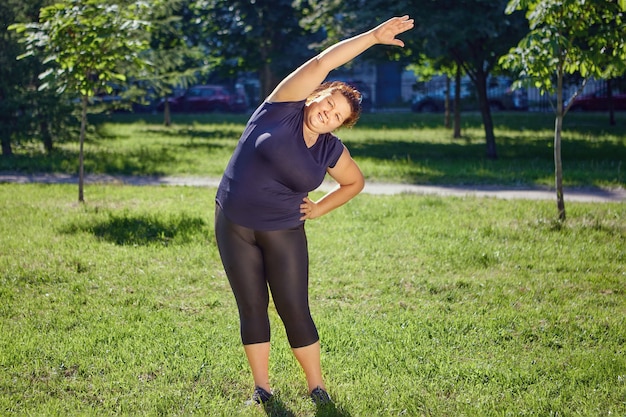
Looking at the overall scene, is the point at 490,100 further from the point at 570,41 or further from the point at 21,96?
the point at 570,41

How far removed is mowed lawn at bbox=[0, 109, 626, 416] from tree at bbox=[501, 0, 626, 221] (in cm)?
173

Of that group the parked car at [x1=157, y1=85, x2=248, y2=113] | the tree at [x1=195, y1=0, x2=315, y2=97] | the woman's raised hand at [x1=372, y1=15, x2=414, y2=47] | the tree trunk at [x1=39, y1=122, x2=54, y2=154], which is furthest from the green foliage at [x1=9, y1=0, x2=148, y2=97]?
the parked car at [x1=157, y1=85, x2=248, y2=113]

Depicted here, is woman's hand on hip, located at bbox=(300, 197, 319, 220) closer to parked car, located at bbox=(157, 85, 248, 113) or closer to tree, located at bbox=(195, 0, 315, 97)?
tree, located at bbox=(195, 0, 315, 97)

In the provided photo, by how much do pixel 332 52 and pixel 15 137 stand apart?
47.0ft

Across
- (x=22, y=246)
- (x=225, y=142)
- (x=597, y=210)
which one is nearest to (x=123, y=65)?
(x=225, y=142)

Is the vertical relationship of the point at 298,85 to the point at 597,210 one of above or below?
above

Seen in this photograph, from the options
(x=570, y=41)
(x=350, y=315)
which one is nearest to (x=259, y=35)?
(x=570, y=41)

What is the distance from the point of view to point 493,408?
14.8 feet

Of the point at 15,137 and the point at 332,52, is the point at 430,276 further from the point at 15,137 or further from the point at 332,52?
the point at 15,137

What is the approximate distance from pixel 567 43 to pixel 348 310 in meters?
4.73

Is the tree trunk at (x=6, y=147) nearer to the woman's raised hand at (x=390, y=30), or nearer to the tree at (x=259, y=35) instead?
the tree at (x=259, y=35)

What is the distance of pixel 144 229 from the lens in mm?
9219

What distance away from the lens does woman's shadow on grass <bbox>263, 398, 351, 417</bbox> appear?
14.4ft

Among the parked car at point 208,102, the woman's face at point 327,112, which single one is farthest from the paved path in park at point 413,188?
the parked car at point 208,102
